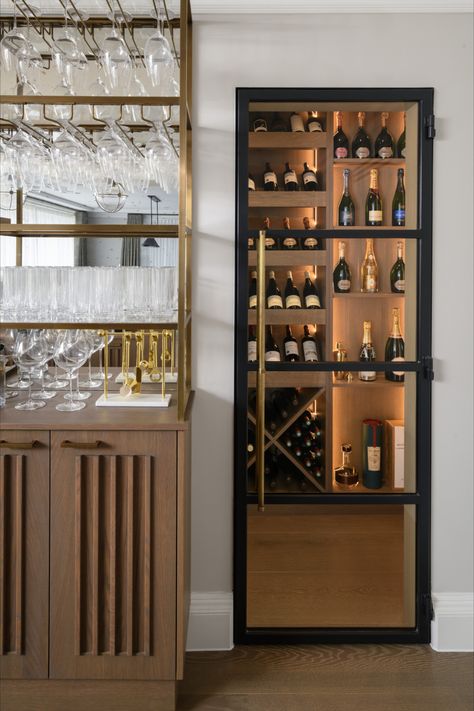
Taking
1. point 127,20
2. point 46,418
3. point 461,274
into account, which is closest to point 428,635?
point 461,274

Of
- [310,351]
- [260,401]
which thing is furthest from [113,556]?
[310,351]

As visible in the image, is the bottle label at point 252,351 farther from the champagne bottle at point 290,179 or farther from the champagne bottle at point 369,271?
the champagne bottle at point 290,179

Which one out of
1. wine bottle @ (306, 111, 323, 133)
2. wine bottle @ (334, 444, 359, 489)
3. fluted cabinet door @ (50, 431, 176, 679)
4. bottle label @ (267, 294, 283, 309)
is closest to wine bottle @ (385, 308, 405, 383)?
wine bottle @ (334, 444, 359, 489)

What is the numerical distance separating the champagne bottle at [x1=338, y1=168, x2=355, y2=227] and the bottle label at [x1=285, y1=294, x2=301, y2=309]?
0.35m

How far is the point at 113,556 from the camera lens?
2.27 meters

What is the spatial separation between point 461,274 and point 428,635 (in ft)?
4.96

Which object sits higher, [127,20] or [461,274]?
[127,20]

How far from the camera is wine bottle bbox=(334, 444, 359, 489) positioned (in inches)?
113

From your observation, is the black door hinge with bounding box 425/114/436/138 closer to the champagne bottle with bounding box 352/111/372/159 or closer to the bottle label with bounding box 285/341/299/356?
the champagne bottle with bounding box 352/111/372/159

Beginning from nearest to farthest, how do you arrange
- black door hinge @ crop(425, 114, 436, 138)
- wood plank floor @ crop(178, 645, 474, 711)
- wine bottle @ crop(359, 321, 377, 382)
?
wood plank floor @ crop(178, 645, 474, 711) → black door hinge @ crop(425, 114, 436, 138) → wine bottle @ crop(359, 321, 377, 382)

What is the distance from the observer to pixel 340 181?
9.12 ft

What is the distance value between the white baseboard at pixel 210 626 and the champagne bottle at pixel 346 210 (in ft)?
5.40

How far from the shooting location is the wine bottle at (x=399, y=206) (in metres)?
2.81

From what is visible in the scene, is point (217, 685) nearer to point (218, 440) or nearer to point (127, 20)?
point (218, 440)
